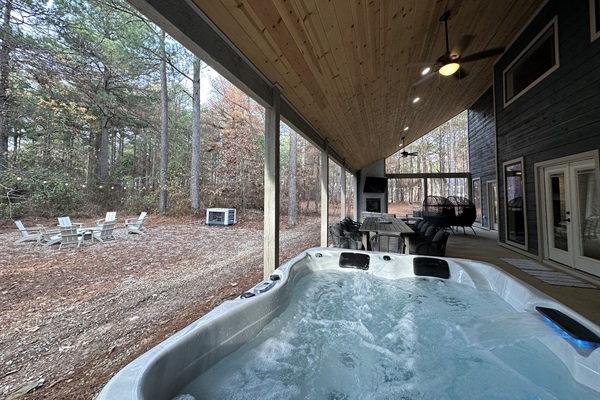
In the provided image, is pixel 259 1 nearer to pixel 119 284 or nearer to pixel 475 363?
pixel 475 363

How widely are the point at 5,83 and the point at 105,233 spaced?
11.1ft

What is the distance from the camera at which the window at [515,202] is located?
15.8 feet

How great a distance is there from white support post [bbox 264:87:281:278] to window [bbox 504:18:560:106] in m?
4.50

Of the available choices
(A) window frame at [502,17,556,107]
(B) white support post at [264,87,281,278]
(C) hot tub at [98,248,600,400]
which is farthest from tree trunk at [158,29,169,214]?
(A) window frame at [502,17,556,107]

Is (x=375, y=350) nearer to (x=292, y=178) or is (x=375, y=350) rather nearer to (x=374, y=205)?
(x=292, y=178)

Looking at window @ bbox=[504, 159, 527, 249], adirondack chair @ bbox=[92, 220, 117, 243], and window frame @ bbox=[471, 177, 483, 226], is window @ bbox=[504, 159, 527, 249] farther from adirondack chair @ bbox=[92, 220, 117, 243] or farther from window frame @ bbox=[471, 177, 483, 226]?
adirondack chair @ bbox=[92, 220, 117, 243]

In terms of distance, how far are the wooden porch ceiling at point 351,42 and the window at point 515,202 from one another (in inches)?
93.6

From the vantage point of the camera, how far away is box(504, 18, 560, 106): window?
152 inches

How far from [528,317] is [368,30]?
2.66 metres

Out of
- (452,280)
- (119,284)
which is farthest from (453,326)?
(119,284)

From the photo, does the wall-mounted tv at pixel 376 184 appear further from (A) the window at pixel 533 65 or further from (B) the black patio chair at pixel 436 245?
(B) the black patio chair at pixel 436 245

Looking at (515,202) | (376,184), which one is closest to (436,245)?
(515,202)

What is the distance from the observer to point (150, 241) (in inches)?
238

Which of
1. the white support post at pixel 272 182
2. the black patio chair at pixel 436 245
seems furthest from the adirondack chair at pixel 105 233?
the black patio chair at pixel 436 245
